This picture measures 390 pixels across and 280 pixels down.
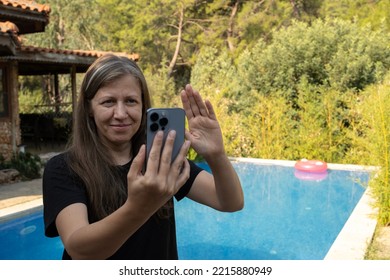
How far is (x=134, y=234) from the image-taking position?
1.40 metres

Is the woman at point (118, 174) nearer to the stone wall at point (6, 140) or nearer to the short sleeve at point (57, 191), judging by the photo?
the short sleeve at point (57, 191)

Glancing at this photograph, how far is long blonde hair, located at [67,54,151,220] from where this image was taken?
4.30ft

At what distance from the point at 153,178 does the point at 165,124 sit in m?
0.19

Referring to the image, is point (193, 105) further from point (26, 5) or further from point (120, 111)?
point (26, 5)

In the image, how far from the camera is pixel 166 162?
3.26 feet

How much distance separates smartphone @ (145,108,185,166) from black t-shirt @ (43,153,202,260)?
352 mm

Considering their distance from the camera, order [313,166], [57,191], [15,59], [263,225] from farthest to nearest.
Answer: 1. [313,166]
2. [15,59]
3. [263,225]
4. [57,191]

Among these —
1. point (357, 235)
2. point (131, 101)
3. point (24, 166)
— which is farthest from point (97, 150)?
point (24, 166)

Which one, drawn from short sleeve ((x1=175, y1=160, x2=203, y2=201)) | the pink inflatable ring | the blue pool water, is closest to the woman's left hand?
short sleeve ((x1=175, y1=160, x2=203, y2=201))

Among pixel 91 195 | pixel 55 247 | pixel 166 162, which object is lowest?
pixel 55 247
